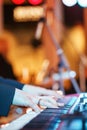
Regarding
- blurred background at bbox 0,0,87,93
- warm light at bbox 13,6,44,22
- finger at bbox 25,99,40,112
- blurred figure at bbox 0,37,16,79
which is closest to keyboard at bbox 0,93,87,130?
finger at bbox 25,99,40,112

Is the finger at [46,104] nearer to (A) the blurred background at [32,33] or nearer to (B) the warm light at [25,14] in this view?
(A) the blurred background at [32,33]

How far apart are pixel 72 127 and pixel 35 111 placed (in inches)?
10.1

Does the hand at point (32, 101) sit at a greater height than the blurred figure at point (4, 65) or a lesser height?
greater

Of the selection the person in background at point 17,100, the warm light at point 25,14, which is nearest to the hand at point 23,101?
the person in background at point 17,100

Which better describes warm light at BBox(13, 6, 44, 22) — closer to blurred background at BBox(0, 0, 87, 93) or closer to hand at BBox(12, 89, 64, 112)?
blurred background at BBox(0, 0, 87, 93)

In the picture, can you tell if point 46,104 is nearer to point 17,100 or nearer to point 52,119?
point 17,100

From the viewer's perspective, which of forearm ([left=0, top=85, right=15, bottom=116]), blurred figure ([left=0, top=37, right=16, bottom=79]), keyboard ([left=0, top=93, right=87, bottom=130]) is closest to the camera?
keyboard ([left=0, top=93, right=87, bottom=130])

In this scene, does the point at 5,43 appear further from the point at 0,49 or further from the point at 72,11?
the point at 72,11

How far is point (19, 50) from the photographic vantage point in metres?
6.62

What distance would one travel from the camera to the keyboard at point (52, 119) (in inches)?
34.1

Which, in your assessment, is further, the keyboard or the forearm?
the forearm

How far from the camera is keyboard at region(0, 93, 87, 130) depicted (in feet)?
2.84

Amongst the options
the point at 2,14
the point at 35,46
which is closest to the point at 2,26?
the point at 2,14

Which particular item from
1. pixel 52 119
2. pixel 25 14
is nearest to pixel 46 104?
pixel 52 119
